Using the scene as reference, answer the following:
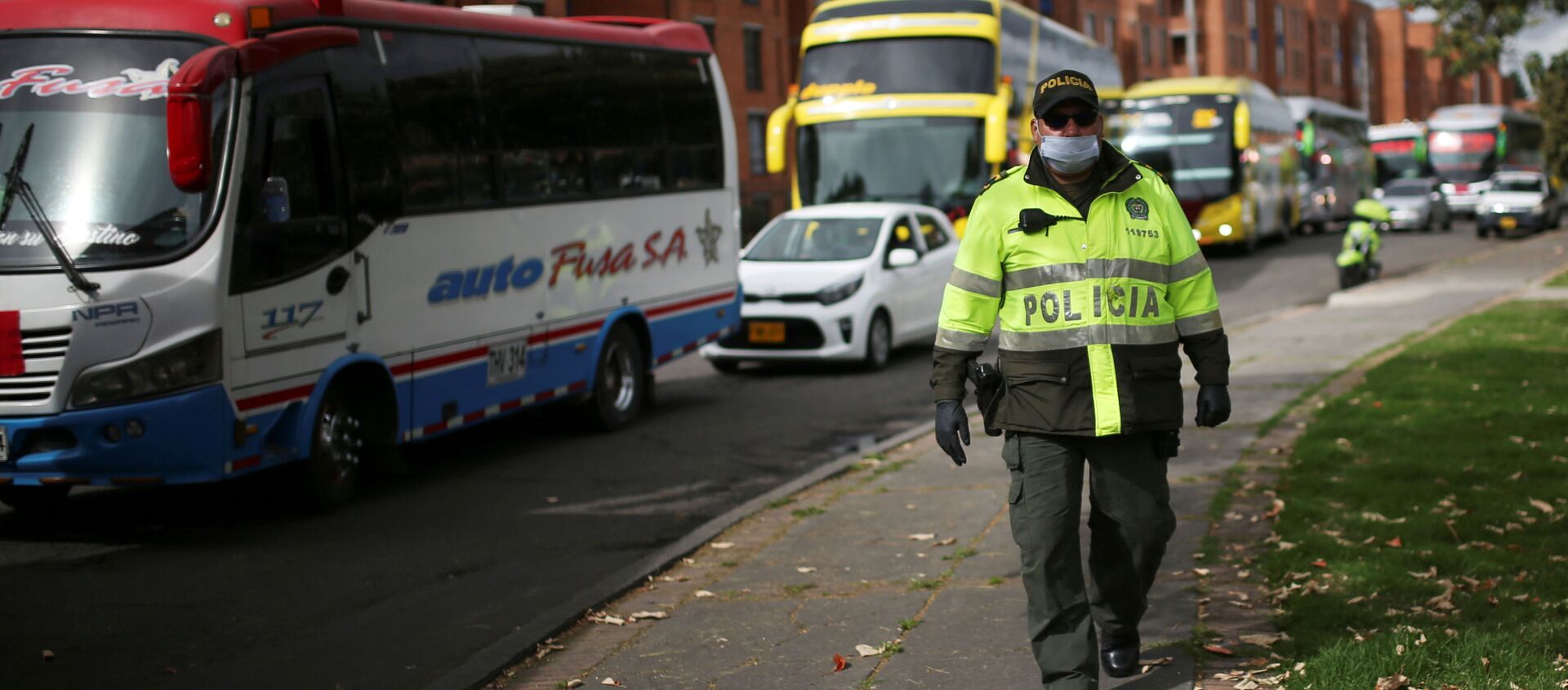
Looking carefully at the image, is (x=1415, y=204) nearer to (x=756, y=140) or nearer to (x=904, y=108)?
(x=756, y=140)

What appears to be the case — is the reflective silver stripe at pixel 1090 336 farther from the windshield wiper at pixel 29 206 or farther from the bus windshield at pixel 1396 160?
the bus windshield at pixel 1396 160

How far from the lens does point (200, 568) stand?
7613mm

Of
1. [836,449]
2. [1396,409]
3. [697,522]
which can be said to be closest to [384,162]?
[697,522]

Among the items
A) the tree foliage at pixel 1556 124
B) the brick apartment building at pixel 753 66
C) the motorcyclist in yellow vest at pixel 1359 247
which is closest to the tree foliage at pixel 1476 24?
the motorcyclist in yellow vest at pixel 1359 247

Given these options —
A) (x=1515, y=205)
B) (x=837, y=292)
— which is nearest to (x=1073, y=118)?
(x=837, y=292)

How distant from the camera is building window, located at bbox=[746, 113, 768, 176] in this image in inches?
1946

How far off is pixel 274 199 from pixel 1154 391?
5.16 meters

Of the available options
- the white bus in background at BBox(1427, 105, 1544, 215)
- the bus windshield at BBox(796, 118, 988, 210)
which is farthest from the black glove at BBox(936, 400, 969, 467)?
the white bus in background at BBox(1427, 105, 1544, 215)

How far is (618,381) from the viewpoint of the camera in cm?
1246

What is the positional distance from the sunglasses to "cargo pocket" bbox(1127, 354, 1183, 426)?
0.69 metres

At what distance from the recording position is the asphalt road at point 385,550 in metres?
6.12

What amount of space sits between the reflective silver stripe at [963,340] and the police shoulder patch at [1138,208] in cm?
54

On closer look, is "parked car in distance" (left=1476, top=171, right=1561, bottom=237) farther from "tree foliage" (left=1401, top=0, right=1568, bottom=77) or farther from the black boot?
the black boot

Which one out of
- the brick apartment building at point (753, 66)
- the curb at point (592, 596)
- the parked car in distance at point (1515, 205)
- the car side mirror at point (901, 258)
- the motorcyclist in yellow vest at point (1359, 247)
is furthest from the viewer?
the brick apartment building at point (753, 66)
